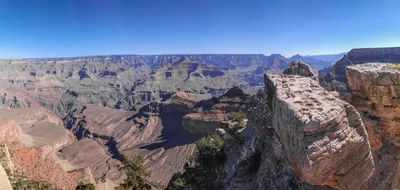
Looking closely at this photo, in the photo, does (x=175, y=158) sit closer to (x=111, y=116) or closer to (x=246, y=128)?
(x=246, y=128)

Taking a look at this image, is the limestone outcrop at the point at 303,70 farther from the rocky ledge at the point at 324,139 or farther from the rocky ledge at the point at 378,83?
the rocky ledge at the point at 324,139

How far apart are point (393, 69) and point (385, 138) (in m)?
5.77

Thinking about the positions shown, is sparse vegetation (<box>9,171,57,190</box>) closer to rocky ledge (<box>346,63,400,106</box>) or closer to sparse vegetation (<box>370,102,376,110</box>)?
rocky ledge (<box>346,63,400,106</box>)

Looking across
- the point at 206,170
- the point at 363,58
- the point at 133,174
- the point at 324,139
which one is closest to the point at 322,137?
the point at 324,139

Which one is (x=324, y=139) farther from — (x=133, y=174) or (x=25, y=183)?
(x=25, y=183)

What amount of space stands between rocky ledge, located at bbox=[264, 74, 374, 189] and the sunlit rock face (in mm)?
6320

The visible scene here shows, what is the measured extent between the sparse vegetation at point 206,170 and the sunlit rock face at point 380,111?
59.8ft

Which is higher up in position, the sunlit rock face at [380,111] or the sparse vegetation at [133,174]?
the sunlit rock face at [380,111]

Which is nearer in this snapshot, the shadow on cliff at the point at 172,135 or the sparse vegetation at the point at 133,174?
the sparse vegetation at the point at 133,174

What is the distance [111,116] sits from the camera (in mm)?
154875

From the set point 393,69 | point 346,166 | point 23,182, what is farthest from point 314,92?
point 23,182

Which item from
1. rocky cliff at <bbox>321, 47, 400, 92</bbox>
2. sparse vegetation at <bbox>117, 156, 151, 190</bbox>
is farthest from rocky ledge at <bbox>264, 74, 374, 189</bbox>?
rocky cliff at <bbox>321, 47, 400, 92</bbox>

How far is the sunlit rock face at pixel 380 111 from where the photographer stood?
17258 mm

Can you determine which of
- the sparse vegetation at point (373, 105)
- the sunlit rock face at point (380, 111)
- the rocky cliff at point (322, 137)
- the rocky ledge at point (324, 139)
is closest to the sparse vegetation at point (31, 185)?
the rocky cliff at point (322, 137)
